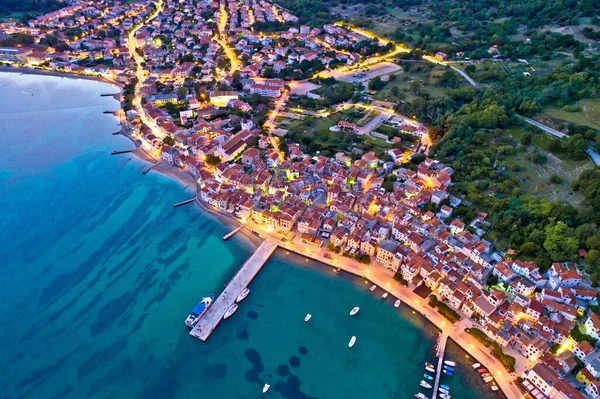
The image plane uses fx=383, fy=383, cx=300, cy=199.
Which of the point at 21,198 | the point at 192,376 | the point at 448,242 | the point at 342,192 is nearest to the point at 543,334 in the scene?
the point at 448,242

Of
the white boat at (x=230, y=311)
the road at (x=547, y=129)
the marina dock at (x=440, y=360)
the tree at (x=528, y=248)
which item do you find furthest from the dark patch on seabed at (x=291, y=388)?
the road at (x=547, y=129)

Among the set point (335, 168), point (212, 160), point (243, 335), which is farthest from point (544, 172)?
point (212, 160)

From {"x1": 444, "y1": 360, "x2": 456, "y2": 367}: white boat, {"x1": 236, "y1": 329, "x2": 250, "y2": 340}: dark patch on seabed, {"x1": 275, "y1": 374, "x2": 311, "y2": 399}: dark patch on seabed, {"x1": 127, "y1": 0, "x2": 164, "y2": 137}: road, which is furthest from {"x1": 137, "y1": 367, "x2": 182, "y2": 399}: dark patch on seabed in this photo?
{"x1": 127, "y1": 0, "x2": 164, "y2": 137}: road

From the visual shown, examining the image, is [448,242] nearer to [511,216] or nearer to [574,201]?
[511,216]

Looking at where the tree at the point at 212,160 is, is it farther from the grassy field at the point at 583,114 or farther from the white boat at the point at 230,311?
the grassy field at the point at 583,114

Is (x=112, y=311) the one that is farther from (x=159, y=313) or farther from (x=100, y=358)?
(x=100, y=358)

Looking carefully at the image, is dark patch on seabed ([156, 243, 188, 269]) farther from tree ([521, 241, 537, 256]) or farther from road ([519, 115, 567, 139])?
road ([519, 115, 567, 139])
